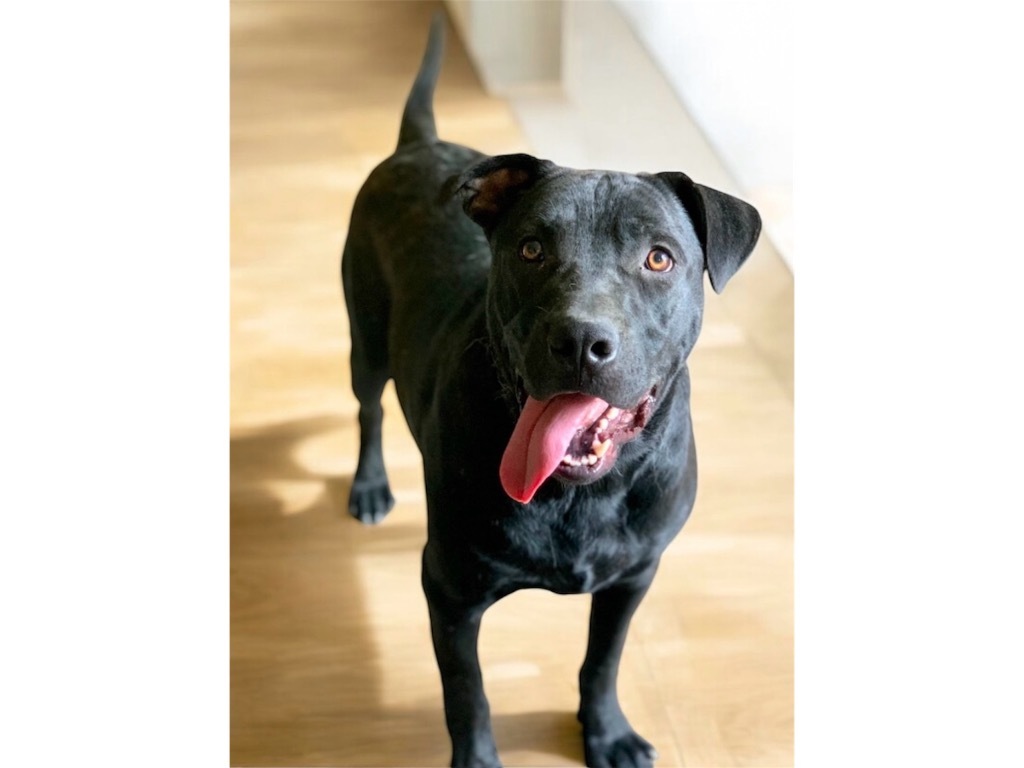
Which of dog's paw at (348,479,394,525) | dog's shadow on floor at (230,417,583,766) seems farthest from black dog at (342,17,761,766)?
dog's paw at (348,479,394,525)

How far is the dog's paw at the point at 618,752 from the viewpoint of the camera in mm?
1966

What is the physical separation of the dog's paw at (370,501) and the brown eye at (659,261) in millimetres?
1068

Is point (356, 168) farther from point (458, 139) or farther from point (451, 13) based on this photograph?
point (451, 13)

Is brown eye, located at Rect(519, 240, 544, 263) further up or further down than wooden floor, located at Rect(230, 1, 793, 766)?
further up

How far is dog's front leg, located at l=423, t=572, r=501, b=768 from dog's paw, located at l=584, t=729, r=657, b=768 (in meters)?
0.14

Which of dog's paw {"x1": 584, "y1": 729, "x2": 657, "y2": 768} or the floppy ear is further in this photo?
dog's paw {"x1": 584, "y1": 729, "x2": 657, "y2": 768}

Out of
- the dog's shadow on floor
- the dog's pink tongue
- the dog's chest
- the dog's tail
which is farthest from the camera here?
the dog's tail

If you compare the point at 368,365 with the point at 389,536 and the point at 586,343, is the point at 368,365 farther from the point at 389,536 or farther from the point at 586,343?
the point at 586,343

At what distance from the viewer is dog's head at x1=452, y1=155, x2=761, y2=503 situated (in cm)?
139

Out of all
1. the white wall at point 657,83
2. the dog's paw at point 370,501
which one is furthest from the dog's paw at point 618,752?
the white wall at point 657,83

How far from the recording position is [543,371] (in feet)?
4.61

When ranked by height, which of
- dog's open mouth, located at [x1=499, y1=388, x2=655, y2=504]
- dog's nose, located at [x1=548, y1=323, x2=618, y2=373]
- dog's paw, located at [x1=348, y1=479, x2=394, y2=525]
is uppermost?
dog's nose, located at [x1=548, y1=323, x2=618, y2=373]

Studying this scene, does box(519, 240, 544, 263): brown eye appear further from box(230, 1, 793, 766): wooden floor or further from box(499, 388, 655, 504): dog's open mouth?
box(230, 1, 793, 766): wooden floor
